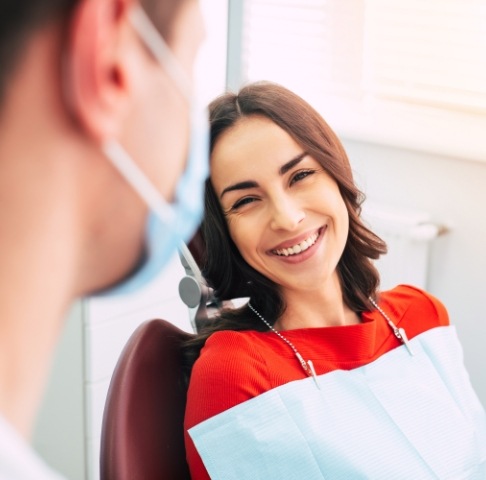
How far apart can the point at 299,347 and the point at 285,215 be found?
209mm

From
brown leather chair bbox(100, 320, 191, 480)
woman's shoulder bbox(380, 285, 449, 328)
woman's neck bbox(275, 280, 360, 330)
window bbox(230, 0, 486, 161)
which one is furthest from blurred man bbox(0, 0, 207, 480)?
window bbox(230, 0, 486, 161)

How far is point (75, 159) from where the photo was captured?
31 cm

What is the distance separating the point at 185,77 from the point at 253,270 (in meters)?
1.09

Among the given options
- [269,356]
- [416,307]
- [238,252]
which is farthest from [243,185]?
[416,307]

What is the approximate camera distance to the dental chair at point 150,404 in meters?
1.25

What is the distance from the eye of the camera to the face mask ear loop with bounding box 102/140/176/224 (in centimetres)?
31

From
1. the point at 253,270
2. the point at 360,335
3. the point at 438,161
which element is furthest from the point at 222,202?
the point at 438,161

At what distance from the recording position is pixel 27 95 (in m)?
0.30

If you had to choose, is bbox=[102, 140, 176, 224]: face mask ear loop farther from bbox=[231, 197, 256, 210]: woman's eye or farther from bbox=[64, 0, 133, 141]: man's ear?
bbox=[231, 197, 256, 210]: woman's eye

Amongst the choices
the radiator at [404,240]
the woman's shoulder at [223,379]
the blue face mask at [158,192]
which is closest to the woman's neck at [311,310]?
the woman's shoulder at [223,379]

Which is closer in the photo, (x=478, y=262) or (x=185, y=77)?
(x=185, y=77)

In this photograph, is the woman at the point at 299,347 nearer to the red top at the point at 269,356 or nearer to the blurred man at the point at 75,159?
the red top at the point at 269,356

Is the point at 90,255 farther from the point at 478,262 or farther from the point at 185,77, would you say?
the point at 478,262

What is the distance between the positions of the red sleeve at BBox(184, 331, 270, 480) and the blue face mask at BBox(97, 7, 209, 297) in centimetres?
95
